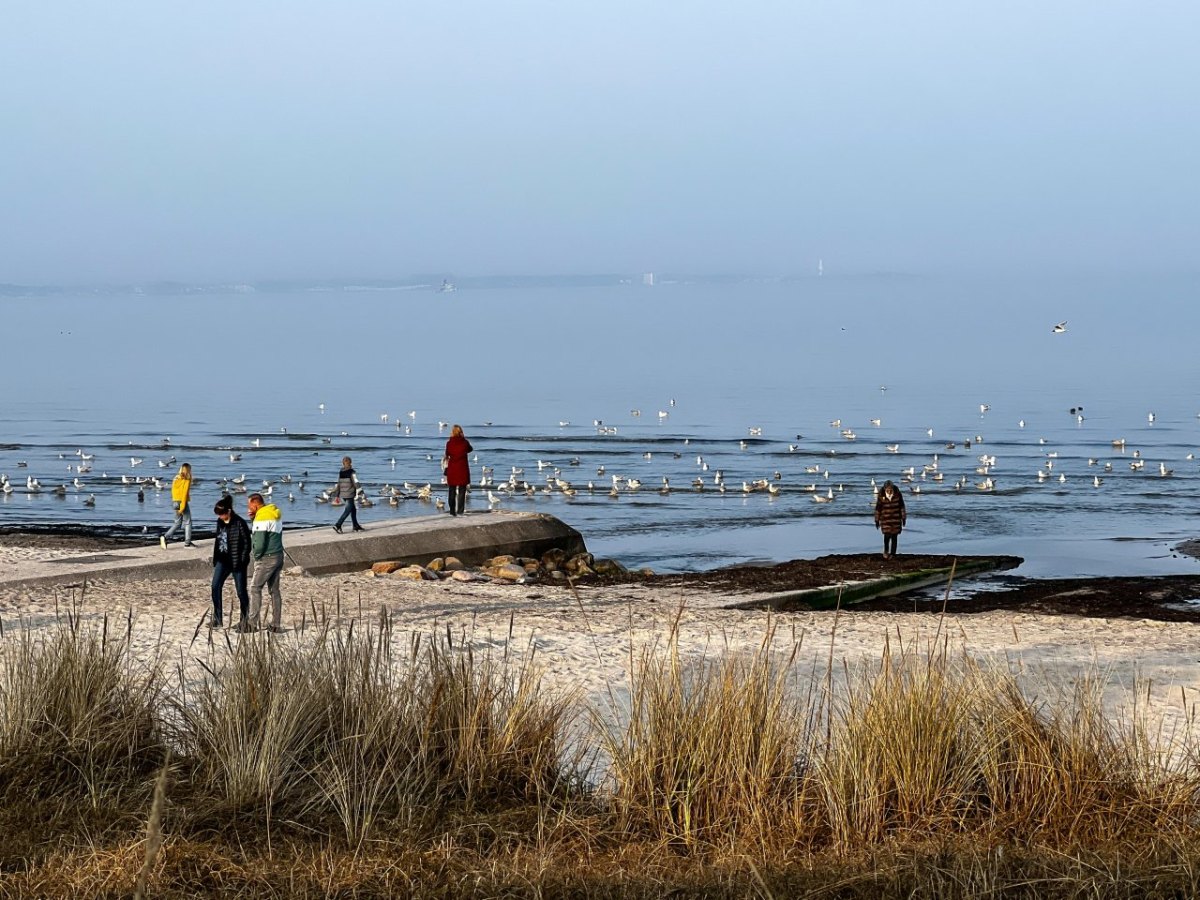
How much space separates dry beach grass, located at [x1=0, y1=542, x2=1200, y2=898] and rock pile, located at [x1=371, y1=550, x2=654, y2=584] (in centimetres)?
1309

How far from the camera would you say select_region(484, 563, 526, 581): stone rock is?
917 inches

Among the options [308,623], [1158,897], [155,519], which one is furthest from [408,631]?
[155,519]

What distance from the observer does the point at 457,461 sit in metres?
26.2

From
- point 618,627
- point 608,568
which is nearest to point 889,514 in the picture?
point 608,568

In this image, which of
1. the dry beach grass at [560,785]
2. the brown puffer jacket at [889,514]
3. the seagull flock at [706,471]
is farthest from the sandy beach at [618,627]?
the seagull flock at [706,471]

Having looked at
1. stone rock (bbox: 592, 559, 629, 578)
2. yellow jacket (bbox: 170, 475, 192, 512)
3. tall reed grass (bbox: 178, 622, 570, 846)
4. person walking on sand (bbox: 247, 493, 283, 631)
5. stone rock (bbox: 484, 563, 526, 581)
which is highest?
yellow jacket (bbox: 170, 475, 192, 512)

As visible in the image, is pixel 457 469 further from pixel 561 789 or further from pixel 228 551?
pixel 561 789

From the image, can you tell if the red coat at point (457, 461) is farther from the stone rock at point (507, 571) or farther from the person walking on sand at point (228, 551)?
the person walking on sand at point (228, 551)

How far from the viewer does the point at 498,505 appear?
37.4m

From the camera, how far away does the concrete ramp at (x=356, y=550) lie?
2039cm

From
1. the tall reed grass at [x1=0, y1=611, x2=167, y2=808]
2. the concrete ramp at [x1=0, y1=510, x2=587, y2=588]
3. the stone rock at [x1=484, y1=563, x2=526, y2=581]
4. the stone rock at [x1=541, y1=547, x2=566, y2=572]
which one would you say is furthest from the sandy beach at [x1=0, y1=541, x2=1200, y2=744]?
the stone rock at [x1=541, y1=547, x2=566, y2=572]

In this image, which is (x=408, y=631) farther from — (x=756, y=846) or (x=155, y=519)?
(x=155, y=519)

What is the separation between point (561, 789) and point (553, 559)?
17.1m

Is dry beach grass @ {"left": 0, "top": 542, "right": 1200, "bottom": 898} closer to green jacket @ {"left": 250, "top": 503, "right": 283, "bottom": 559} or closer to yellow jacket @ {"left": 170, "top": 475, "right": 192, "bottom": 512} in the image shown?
green jacket @ {"left": 250, "top": 503, "right": 283, "bottom": 559}
